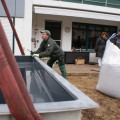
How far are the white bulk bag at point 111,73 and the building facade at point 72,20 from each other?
5947 millimetres

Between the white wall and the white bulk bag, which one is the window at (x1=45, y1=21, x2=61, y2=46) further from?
the white bulk bag

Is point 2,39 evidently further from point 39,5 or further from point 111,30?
point 111,30

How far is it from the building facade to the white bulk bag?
5.95 metres

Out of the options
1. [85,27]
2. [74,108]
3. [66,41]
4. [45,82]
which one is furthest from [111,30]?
[74,108]

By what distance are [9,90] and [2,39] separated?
22cm

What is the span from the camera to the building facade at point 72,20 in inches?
532

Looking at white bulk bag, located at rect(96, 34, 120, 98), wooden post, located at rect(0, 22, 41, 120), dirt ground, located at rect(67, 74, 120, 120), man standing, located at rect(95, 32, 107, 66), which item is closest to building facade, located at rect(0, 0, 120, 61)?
man standing, located at rect(95, 32, 107, 66)

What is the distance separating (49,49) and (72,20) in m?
8.59

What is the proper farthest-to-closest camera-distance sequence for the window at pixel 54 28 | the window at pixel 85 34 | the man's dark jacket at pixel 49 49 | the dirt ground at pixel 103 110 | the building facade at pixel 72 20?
the window at pixel 85 34 → the window at pixel 54 28 → the building facade at pixel 72 20 → the man's dark jacket at pixel 49 49 → the dirt ground at pixel 103 110

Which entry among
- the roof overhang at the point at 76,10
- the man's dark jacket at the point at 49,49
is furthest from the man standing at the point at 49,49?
the roof overhang at the point at 76,10

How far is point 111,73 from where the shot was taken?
644cm

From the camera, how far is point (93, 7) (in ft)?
49.7

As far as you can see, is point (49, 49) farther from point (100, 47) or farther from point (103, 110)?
point (100, 47)

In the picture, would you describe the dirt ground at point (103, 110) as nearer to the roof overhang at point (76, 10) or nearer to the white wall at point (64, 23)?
the roof overhang at point (76, 10)
